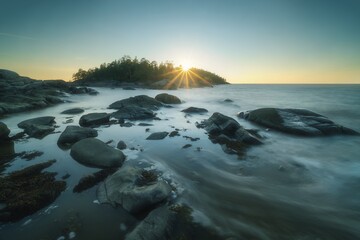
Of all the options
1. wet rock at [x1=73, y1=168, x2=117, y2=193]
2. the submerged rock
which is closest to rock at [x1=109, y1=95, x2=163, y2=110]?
the submerged rock

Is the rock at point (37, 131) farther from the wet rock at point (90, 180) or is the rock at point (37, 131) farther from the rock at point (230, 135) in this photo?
the rock at point (230, 135)

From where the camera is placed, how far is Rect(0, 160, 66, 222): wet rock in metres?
5.12

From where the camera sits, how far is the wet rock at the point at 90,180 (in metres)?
6.30

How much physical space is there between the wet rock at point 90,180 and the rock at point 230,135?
18.5 ft

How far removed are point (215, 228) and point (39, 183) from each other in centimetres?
536

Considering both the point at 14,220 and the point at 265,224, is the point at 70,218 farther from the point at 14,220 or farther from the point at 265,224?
the point at 265,224

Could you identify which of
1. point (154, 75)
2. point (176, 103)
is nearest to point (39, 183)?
point (176, 103)

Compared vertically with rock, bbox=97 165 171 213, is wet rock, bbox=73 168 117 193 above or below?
below

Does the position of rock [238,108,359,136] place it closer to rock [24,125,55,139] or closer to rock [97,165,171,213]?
rock [97,165,171,213]

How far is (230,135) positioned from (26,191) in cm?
1001

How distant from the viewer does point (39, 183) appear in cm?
643

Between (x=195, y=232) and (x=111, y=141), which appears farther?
(x=111, y=141)

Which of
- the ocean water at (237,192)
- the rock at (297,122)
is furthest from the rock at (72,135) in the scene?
the rock at (297,122)

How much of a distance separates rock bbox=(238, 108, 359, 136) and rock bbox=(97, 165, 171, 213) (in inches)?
450
